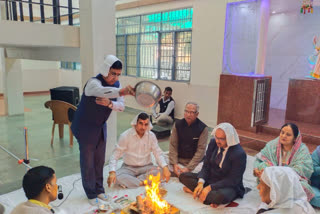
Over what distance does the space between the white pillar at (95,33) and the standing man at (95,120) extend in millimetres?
1248

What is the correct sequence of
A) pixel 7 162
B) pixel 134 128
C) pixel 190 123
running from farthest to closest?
1. pixel 7 162
2. pixel 190 123
3. pixel 134 128

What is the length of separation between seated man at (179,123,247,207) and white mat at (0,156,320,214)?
0.10m

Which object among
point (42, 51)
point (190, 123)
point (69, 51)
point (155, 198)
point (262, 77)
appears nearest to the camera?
point (155, 198)

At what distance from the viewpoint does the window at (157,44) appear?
695cm

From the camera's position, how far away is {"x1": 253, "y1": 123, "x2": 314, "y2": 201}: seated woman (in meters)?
2.92

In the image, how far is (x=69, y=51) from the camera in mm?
4898

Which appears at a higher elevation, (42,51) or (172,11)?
(172,11)

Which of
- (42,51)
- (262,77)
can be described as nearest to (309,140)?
(262,77)

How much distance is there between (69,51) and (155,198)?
3.38 meters

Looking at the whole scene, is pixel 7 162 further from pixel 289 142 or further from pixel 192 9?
pixel 192 9

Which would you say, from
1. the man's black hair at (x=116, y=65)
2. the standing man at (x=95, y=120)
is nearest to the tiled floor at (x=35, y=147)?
the standing man at (x=95, y=120)

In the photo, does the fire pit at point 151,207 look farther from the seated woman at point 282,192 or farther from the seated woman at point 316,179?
the seated woman at point 316,179

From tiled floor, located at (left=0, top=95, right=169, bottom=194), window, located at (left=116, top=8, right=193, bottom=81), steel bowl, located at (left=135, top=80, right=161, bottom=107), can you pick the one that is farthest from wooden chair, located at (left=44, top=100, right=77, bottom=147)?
window, located at (left=116, top=8, right=193, bottom=81)

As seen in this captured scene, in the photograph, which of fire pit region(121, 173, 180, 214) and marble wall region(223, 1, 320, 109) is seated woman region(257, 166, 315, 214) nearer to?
fire pit region(121, 173, 180, 214)
